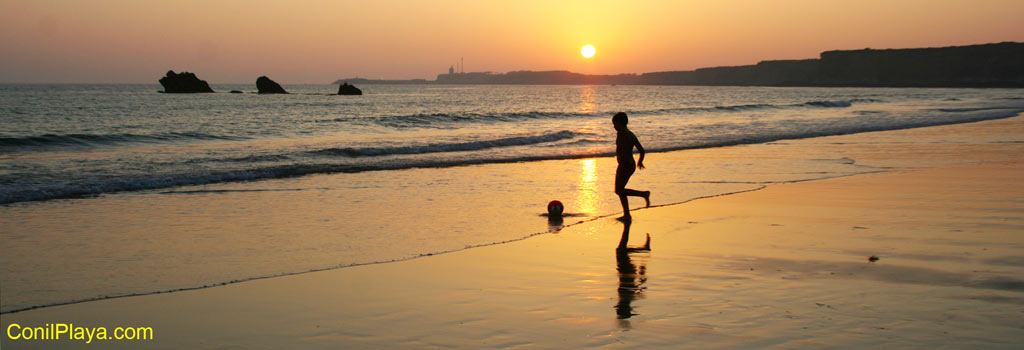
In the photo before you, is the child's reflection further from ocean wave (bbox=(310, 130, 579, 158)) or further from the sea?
ocean wave (bbox=(310, 130, 579, 158))

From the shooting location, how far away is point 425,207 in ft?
35.9

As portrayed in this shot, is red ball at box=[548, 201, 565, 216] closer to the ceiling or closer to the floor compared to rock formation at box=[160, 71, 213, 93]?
closer to the floor

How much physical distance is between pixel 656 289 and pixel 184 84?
345ft

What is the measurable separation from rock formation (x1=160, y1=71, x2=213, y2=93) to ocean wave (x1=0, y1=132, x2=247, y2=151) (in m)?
79.0

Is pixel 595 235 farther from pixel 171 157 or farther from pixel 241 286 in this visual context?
pixel 171 157

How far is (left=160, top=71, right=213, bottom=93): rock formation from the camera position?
101938 mm

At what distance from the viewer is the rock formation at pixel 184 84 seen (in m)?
102

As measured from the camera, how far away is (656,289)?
601 cm

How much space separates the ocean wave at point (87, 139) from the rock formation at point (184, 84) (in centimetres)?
7899

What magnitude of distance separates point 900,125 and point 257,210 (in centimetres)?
3028

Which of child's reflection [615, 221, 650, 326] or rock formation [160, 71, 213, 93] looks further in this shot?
rock formation [160, 71, 213, 93]

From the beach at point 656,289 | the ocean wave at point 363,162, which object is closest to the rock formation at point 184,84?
the ocean wave at point 363,162

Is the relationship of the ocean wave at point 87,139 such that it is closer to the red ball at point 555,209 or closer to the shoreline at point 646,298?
the red ball at point 555,209

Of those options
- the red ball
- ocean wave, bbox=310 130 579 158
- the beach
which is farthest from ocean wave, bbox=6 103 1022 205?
the red ball
